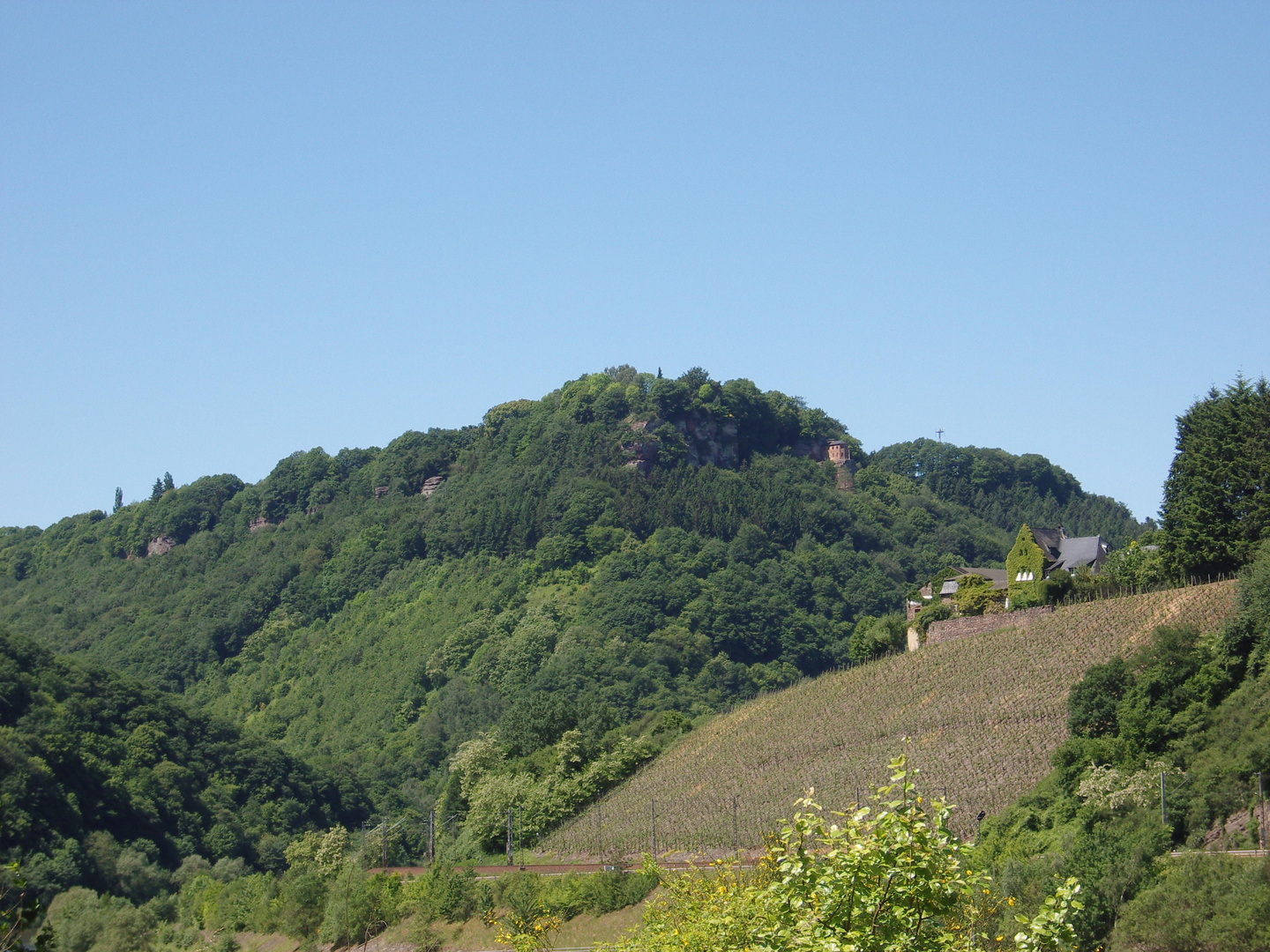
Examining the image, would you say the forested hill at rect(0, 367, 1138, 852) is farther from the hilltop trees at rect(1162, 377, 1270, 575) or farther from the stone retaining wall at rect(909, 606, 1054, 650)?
the hilltop trees at rect(1162, 377, 1270, 575)

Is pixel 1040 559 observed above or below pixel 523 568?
below

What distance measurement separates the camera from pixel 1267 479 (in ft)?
174

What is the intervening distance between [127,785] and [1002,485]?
127m

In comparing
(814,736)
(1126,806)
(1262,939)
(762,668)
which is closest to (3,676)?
(814,736)

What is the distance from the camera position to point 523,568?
4961 inches

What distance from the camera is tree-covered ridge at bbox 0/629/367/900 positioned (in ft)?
228

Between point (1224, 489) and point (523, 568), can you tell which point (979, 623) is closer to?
point (1224, 489)

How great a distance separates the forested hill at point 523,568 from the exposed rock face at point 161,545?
0.34 metres

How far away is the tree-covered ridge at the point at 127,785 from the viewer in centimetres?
6962

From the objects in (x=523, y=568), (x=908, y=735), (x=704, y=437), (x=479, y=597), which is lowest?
(x=908, y=735)

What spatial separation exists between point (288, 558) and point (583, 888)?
113 m

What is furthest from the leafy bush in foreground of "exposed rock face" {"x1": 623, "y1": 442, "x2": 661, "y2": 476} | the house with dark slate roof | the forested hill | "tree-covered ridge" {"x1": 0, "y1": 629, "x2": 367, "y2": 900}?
"exposed rock face" {"x1": 623, "y1": 442, "x2": 661, "y2": 476}

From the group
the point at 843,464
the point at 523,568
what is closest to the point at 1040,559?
the point at 523,568

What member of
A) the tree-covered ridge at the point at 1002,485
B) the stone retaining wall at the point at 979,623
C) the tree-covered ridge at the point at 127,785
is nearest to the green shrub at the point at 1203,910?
the stone retaining wall at the point at 979,623
